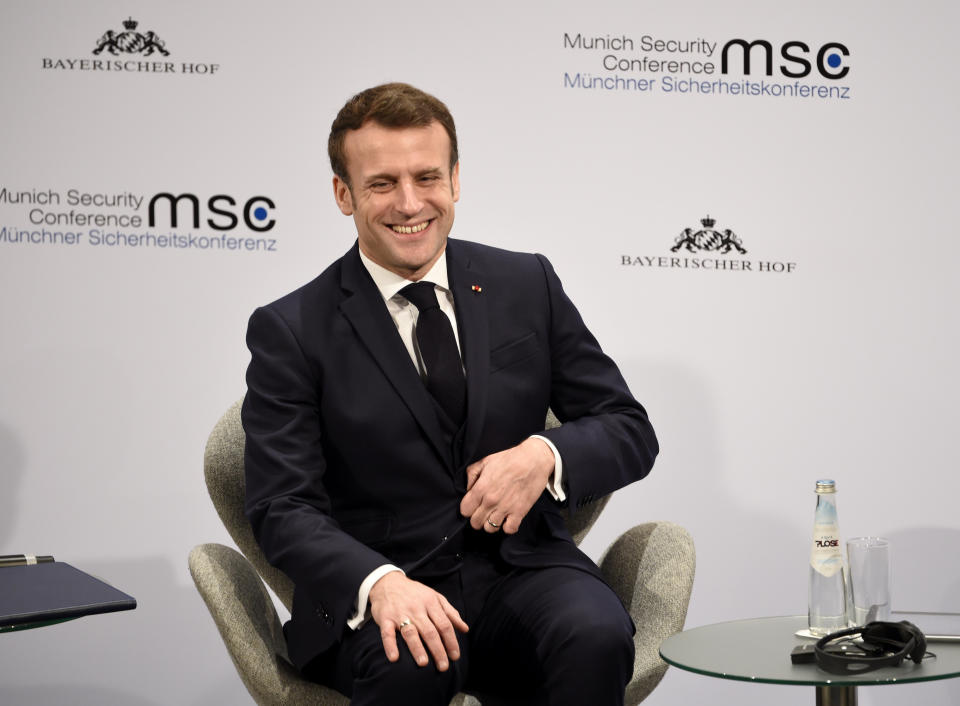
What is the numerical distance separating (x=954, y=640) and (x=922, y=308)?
79.7 inches

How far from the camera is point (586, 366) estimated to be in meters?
2.71

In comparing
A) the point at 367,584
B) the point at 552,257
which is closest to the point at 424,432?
the point at 367,584

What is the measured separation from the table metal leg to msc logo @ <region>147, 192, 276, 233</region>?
246 cm

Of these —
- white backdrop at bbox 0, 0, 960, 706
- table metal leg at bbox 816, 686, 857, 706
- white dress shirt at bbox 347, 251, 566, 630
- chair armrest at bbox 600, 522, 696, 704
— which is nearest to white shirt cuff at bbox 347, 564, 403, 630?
white dress shirt at bbox 347, 251, 566, 630

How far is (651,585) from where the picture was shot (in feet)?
8.64

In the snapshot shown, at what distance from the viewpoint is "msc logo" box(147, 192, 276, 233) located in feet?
12.9

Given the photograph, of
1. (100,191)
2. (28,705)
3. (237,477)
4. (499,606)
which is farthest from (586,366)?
(28,705)

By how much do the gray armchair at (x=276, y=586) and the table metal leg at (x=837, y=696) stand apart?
333mm

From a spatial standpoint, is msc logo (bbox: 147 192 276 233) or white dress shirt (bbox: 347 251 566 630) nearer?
white dress shirt (bbox: 347 251 566 630)

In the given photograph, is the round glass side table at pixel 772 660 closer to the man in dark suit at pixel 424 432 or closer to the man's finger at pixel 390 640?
the man in dark suit at pixel 424 432

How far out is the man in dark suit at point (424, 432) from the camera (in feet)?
7.61

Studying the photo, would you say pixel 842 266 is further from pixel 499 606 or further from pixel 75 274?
pixel 75 274

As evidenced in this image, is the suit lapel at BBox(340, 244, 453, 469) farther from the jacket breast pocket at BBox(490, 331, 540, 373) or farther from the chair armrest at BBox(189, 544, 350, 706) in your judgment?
the chair armrest at BBox(189, 544, 350, 706)

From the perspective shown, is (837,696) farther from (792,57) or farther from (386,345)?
(792,57)
